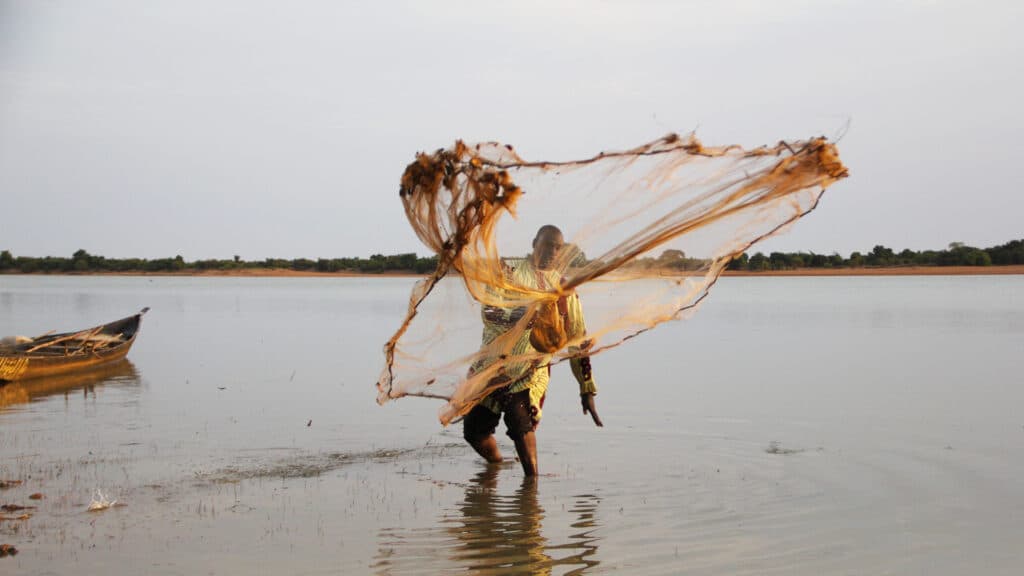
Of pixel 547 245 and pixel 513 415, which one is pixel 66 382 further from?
pixel 547 245

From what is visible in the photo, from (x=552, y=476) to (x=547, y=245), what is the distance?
2.15 meters

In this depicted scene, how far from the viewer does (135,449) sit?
28.3ft

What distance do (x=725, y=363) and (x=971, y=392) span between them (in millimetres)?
4271

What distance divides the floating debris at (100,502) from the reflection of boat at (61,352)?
7200 mm

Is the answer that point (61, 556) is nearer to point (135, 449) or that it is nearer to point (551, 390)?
point (135, 449)

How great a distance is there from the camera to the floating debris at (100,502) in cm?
633

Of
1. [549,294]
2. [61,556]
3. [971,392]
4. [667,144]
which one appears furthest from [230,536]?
[971,392]

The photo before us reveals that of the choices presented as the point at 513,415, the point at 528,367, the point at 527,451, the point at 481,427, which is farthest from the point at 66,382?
the point at 528,367

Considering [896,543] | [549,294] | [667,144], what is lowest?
[896,543]

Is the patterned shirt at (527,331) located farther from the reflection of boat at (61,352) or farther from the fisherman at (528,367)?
the reflection of boat at (61,352)

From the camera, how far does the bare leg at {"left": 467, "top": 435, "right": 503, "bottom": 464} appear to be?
23.8ft

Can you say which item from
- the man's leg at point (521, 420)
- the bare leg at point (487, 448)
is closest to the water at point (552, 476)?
the bare leg at point (487, 448)

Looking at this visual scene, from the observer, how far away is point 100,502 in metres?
6.44

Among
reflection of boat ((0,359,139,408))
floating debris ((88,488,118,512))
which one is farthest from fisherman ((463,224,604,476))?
reflection of boat ((0,359,139,408))
